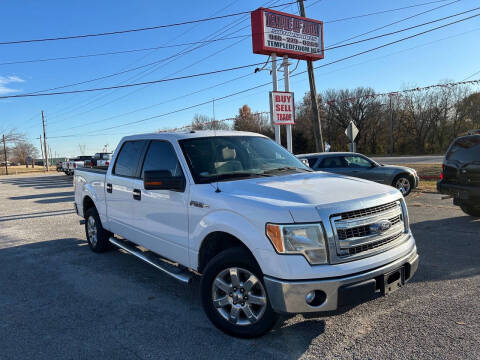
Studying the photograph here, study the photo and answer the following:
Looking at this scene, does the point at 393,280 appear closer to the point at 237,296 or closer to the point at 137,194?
the point at 237,296

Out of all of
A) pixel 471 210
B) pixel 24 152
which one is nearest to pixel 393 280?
pixel 471 210

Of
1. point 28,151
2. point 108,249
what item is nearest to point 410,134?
point 108,249

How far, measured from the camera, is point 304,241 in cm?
277

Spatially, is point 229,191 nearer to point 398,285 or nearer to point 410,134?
point 398,285

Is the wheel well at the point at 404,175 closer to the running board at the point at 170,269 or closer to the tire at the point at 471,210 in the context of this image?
the tire at the point at 471,210

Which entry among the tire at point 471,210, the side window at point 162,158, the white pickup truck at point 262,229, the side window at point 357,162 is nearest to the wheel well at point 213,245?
the white pickup truck at point 262,229

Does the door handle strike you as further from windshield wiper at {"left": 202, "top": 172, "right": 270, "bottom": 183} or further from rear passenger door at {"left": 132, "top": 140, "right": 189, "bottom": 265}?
windshield wiper at {"left": 202, "top": 172, "right": 270, "bottom": 183}

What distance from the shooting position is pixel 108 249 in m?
6.15

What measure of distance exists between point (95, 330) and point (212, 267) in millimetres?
1304

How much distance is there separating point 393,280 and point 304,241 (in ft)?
3.01

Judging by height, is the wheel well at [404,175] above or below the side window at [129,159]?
below

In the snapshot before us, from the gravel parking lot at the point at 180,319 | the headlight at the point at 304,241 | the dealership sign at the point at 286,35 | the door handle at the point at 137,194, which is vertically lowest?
the gravel parking lot at the point at 180,319

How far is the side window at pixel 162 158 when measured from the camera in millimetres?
4027

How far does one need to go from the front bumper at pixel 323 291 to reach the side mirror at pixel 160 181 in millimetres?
1355
